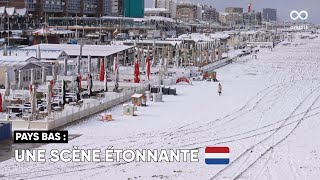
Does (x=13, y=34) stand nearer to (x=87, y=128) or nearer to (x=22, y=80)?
(x=22, y=80)

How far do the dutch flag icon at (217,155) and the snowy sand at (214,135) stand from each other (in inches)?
6.3

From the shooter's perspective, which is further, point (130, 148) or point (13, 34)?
point (13, 34)

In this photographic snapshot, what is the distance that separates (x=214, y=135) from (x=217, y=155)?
2102 millimetres

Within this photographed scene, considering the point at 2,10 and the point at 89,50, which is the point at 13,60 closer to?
the point at 89,50

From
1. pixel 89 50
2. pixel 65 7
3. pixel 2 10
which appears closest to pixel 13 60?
pixel 89 50

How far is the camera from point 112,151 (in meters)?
15.3

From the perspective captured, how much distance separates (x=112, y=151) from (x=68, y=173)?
2147mm

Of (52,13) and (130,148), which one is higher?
(52,13)

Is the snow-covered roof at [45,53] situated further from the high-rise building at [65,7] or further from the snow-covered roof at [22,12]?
the high-rise building at [65,7]

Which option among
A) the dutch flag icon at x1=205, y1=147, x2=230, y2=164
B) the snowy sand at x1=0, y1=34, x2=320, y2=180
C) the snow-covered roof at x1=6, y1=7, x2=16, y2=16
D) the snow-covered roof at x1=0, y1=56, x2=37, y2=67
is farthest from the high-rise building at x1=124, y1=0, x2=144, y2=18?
the dutch flag icon at x1=205, y1=147, x2=230, y2=164

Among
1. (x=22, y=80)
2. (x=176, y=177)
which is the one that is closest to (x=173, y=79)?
(x=22, y=80)

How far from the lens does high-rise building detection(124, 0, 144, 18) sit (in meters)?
99.8

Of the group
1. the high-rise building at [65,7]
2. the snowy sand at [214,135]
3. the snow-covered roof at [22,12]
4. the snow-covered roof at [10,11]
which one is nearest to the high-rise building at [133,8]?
the high-rise building at [65,7]

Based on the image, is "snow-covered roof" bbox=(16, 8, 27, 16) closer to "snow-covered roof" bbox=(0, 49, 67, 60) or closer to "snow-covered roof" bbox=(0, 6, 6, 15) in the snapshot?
"snow-covered roof" bbox=(0, 6, 6, 15)
